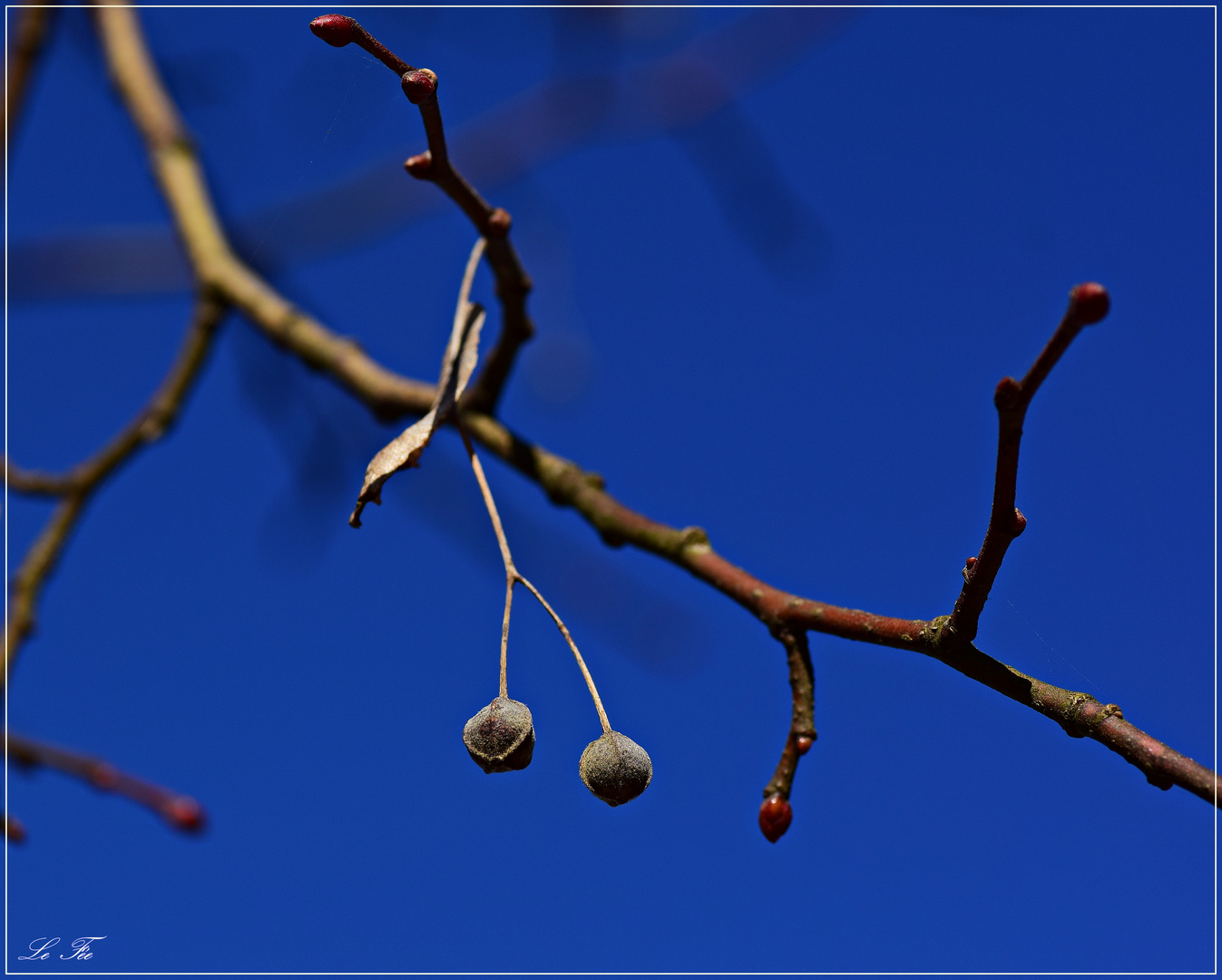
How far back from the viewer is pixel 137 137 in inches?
99.5

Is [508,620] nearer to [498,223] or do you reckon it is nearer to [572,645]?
[572,645]

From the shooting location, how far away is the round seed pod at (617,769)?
1049mm

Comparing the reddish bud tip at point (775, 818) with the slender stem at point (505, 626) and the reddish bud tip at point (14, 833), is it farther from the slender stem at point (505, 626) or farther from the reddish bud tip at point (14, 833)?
the reddish bud tip at point (14, 833)

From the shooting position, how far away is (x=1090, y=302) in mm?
681

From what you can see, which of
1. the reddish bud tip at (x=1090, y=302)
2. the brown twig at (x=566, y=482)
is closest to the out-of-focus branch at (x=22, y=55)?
the brown twig at (x=566, y=482)

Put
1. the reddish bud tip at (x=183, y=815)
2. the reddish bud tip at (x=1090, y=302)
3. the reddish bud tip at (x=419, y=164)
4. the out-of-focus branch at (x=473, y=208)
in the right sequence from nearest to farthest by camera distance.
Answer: the reddish bud tip at (x=1090, y=302) < the out-of-focus branch at (x=473, y=208) < the reddish bud tip at (x=419, y=164) < the reddish bud tip at (x=183, y=815)

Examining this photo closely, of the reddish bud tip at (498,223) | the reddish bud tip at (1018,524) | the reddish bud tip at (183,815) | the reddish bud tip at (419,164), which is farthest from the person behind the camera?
the reddish bud tip at (183,815)

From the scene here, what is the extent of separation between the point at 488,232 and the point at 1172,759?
1018 millimetres

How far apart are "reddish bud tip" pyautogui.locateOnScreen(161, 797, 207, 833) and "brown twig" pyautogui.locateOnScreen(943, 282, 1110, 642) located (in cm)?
156

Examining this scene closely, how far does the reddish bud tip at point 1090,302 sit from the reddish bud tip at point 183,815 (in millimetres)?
1816

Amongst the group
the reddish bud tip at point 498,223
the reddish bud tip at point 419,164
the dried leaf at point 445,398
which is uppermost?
the reddish bud tip at point 498,223

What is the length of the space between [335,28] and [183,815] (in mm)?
1534

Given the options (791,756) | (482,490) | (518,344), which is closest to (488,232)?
(518,344)

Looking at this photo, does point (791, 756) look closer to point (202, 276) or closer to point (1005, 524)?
point (1005, 524)
